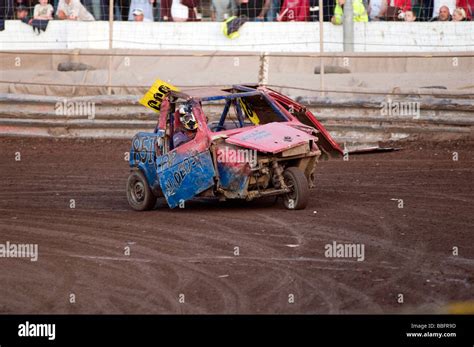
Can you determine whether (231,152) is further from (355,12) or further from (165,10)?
(165,10)

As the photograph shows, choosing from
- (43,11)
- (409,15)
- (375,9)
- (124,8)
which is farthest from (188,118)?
(43,11)

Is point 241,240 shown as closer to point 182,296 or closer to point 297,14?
point 182,296

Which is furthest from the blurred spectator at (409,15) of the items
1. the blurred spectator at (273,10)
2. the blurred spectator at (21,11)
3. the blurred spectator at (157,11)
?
the blurred spectator at (21,11)

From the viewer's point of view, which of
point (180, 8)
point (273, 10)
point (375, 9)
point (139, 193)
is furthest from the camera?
point (180, 8)

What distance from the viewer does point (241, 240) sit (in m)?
10.0

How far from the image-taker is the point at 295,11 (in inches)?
715

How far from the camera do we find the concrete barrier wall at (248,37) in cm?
1777

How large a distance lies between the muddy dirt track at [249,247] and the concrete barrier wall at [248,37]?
3.48 m

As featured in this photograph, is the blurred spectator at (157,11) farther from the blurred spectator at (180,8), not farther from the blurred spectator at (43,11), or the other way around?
the blurred spectator at (43,11)

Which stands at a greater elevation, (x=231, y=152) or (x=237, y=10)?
(x=237, y=10)

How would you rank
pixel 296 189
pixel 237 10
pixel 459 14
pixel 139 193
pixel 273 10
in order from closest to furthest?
pixel 296 189
pixel 139 193
pixel 459 14
pixel 273 10
pixel 237 10

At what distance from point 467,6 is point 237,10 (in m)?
3.97

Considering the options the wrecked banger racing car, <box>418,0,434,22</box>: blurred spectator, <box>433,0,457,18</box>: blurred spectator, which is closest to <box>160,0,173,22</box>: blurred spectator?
<box>418,0,434,22</box>: blurred spectator

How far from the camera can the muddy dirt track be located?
25.9ft
